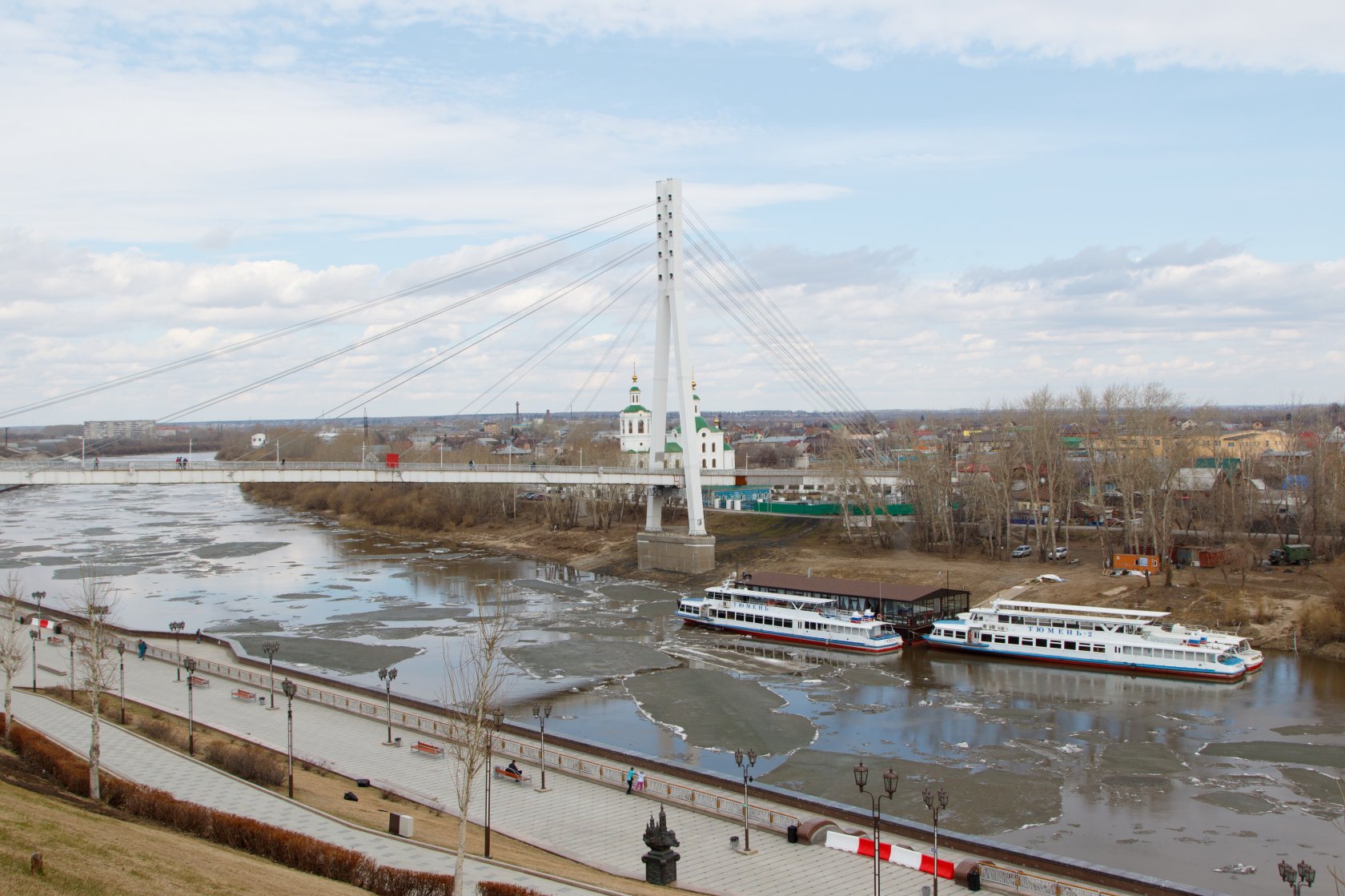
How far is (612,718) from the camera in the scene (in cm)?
3375

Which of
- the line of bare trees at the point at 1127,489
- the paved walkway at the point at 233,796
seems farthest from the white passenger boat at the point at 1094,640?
the paved walkway at the point at 233,796

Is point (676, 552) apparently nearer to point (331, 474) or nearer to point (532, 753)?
point (331, 474)

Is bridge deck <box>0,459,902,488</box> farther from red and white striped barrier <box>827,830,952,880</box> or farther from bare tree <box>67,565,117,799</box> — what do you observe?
red and white striped barrier <box>827,830,952,880</box>

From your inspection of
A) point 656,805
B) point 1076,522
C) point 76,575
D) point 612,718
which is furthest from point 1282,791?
point 76,575

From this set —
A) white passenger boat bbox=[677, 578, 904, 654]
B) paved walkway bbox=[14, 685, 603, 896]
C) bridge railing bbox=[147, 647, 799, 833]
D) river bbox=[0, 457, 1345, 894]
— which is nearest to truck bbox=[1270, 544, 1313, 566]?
river bbox=[0, 457, 1345, 894]

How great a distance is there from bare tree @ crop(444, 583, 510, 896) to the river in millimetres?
879

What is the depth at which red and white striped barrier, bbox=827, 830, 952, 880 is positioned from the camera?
1977 centimetres

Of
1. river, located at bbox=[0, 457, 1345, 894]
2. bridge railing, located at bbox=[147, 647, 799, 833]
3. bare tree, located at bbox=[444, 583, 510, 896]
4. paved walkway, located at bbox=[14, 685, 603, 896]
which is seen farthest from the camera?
river, located at bbox=[0, 457, 1345, 894]

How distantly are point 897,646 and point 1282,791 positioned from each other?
19.9 meters

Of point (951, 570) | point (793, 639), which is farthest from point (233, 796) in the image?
point (951, 570)

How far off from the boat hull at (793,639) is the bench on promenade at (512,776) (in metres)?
22.3

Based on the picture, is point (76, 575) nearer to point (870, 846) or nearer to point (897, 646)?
point (897, 646)

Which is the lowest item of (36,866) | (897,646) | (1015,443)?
(897,646)

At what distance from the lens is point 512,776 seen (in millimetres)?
25156
